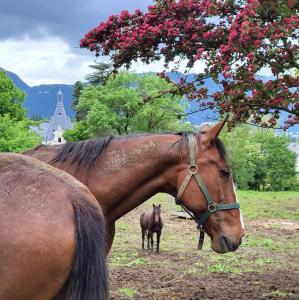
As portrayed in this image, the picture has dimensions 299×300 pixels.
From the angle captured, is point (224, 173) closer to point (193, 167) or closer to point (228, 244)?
point (193, 167)

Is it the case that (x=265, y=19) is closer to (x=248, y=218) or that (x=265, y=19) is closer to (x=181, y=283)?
(x=181, y=283)

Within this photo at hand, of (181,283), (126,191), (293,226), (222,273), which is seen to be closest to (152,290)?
(181,283)

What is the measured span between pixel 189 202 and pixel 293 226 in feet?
41.8

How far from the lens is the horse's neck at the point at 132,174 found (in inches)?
161

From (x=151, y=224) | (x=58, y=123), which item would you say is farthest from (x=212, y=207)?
(x=58, y=123)

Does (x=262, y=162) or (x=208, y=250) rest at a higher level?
(x=262, y=162)

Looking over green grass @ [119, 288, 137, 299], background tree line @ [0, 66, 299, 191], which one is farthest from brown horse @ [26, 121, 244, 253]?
background tree line @ [0, 66, 299, 191]

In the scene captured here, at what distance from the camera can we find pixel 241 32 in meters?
4.97

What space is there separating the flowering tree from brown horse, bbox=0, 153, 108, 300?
323 cm

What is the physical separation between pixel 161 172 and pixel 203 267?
18.5 feet

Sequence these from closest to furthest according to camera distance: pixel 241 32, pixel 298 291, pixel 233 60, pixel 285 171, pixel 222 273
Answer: pixel 241 32 → pixel 233 60 → pixel 298 291 → pixel 222 273 → pixel 285 171

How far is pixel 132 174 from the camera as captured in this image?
410 cm

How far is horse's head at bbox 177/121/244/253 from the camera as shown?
396 cm

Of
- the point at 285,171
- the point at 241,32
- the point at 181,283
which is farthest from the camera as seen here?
the point at 285,171
